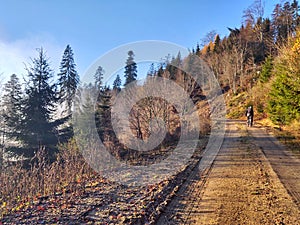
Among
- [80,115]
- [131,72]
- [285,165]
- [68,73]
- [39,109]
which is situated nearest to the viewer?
[285,165]

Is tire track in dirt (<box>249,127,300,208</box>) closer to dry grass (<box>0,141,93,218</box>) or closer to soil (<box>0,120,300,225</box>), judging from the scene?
soil (<box>0,120,300,225</box>)

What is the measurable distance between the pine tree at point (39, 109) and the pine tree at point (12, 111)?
329mm

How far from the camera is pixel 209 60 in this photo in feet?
112

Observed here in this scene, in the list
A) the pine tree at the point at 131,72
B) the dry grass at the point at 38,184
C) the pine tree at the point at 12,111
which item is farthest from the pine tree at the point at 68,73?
the dry grass at the point at 38,184

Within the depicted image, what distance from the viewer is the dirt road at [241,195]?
310cm

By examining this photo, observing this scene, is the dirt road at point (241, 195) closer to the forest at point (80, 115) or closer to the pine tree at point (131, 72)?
the forest at point (80, 115)

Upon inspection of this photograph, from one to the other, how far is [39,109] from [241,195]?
48.8 feet

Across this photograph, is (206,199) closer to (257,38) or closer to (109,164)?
(109,164)

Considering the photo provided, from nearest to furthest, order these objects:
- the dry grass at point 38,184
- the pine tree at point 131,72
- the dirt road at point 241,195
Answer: the dirt road at point 241,195 → the dry grass at point 38,184 → the pine tree at point 131,72

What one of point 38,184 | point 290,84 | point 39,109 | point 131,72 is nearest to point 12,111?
point 39,109

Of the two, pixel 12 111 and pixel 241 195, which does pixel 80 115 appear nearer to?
pixel 12 111

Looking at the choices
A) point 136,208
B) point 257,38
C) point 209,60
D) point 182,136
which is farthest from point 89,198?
point 257,38

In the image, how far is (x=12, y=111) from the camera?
14086 mm

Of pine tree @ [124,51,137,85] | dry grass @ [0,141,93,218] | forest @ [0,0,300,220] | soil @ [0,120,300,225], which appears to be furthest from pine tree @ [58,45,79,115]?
soil @ [0,120,300,225]
